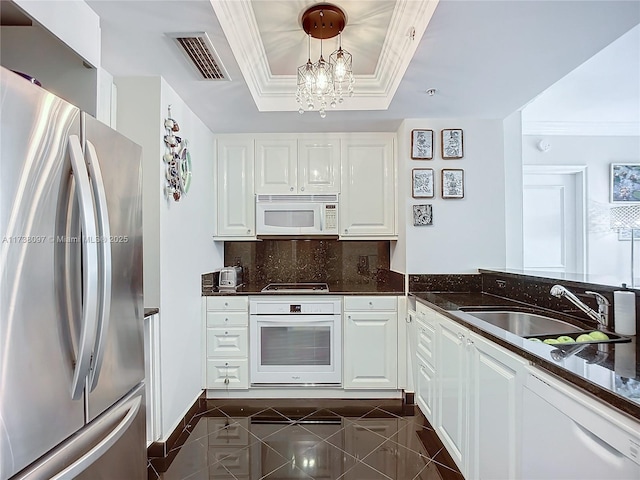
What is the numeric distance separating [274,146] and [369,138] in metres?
0.85

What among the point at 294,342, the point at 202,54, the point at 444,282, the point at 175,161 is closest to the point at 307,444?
the point at 294,342

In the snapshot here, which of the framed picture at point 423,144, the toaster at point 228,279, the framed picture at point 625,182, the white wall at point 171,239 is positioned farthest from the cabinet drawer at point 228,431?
the framed picture at point 625,182

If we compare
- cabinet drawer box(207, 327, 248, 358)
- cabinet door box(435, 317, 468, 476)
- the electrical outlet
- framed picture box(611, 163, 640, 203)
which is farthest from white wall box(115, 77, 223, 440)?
framed picture box(611, 163, 640, 203)

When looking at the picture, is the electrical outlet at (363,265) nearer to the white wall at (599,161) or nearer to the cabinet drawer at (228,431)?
A: the cabinet drawer at (228,431)

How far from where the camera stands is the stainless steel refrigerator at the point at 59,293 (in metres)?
0.80

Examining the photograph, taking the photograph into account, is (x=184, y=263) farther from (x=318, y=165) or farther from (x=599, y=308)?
(x=599, y=308)

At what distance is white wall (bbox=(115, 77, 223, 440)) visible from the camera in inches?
81.6

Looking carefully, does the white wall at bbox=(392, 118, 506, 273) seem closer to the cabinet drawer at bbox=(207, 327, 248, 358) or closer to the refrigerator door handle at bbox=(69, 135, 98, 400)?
the cabinet drawer at bbox=(207, 327, 248, 358)

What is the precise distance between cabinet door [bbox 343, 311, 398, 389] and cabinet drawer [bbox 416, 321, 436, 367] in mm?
346

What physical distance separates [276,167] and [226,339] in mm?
1537

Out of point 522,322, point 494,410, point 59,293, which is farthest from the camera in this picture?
point 522,322

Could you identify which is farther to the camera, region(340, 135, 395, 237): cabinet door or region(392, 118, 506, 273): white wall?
region(340, 135, 395, 237): cabinet door

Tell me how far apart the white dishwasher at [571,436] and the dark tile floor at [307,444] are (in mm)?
941

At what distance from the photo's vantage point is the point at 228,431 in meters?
2.44
